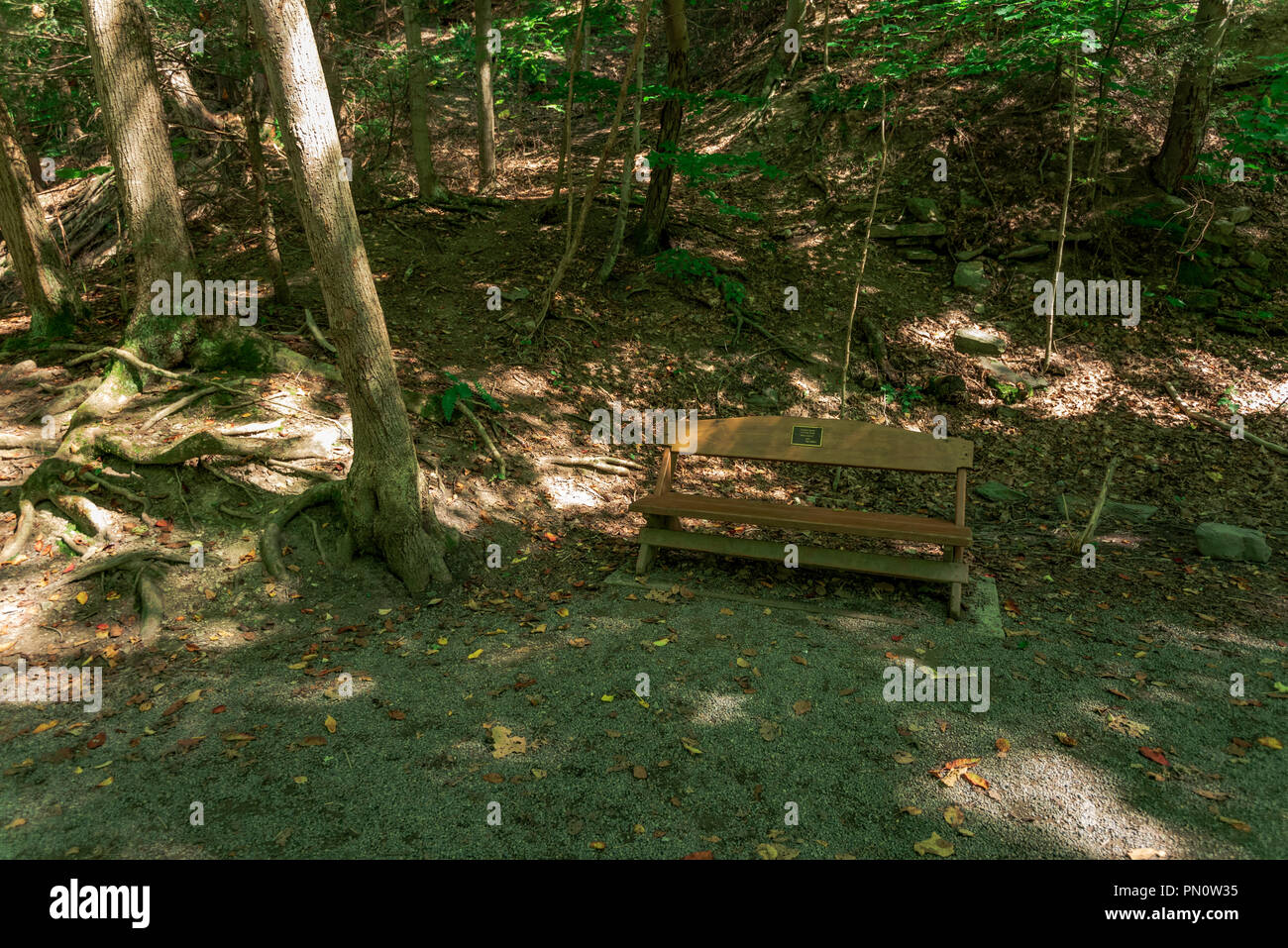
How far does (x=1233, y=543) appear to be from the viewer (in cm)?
554

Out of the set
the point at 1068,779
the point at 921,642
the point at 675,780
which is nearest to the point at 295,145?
the point at 675,780

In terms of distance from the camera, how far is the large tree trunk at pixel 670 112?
8.65 meters

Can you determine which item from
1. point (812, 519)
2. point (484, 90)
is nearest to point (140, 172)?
point (812, 519)

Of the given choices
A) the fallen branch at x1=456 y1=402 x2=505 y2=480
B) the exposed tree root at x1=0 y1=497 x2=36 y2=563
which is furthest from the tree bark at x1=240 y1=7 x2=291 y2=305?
the exposed tree root at x1=0 y1=497 x2=36 y2=563

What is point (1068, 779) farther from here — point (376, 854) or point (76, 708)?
point (76, 708)

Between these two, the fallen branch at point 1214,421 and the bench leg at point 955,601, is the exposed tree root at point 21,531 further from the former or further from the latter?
the fallen branch at point 1214,421

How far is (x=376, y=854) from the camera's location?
2787 millimetres

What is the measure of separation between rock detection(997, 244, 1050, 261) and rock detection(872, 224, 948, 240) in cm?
98

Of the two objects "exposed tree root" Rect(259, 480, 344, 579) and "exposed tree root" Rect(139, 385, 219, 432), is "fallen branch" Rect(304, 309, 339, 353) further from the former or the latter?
"exposed tree root" Rect(259, 480, 344, 579)

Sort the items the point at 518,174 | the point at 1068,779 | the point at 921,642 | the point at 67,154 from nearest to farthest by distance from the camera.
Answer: the point at 1068,779, the point at 921,642, the point at 67,154, the point at 518,174

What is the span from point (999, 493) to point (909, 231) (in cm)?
490

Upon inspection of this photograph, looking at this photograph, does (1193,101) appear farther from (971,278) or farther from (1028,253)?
(971,278)

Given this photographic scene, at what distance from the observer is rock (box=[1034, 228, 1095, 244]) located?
9.66 m

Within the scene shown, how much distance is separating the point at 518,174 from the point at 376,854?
12.3m
